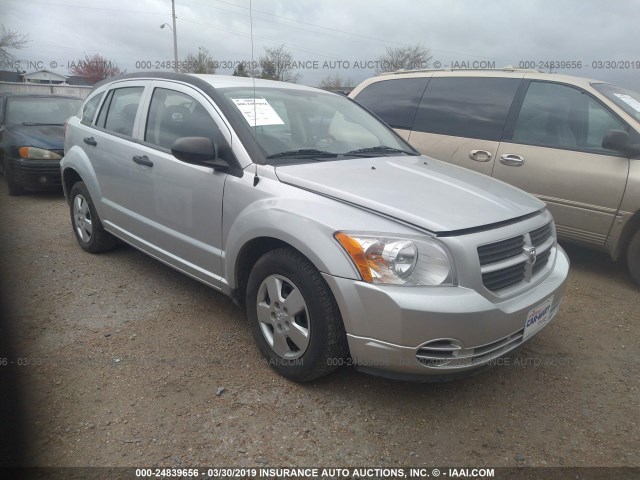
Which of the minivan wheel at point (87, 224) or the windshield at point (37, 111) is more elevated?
the windshield at point (37, 111)

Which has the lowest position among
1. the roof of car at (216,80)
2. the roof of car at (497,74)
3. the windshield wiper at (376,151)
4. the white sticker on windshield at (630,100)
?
the windshield wiper at (376,151)

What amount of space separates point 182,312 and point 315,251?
1.63 metres

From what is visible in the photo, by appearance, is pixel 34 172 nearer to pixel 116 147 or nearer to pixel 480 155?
pixel 116 147

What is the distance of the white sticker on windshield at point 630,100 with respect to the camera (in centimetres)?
434

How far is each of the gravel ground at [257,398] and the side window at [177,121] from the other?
49.5 inches

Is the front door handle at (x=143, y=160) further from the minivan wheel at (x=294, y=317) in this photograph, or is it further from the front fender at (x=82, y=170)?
the minivan wheel at (x=294, y=317)

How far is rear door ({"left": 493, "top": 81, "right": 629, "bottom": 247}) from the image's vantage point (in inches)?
163

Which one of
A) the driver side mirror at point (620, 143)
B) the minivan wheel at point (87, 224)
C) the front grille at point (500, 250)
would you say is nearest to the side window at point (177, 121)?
the minivan wheel at point (87, 224)

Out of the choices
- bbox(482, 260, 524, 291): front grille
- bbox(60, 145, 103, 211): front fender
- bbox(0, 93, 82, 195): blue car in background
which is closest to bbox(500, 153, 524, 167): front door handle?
bbox(482, 260, 524, 291): front grille

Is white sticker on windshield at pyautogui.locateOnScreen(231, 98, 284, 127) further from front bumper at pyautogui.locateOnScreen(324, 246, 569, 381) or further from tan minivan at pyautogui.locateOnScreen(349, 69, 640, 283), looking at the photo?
tan minivan at pyautogui.locateOnScreen(349, 69, 640, 283)

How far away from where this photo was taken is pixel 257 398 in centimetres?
259

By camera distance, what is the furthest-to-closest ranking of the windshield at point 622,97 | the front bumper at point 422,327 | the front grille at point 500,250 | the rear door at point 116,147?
the windshield at point 622,97 < the rear door at point 116,147 < the front grille at point 500,250 < the front bumper at point 422,327

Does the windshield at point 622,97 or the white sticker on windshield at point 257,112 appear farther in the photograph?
the windshield at point 622,97

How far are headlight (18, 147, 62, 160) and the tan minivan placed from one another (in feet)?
17.0
